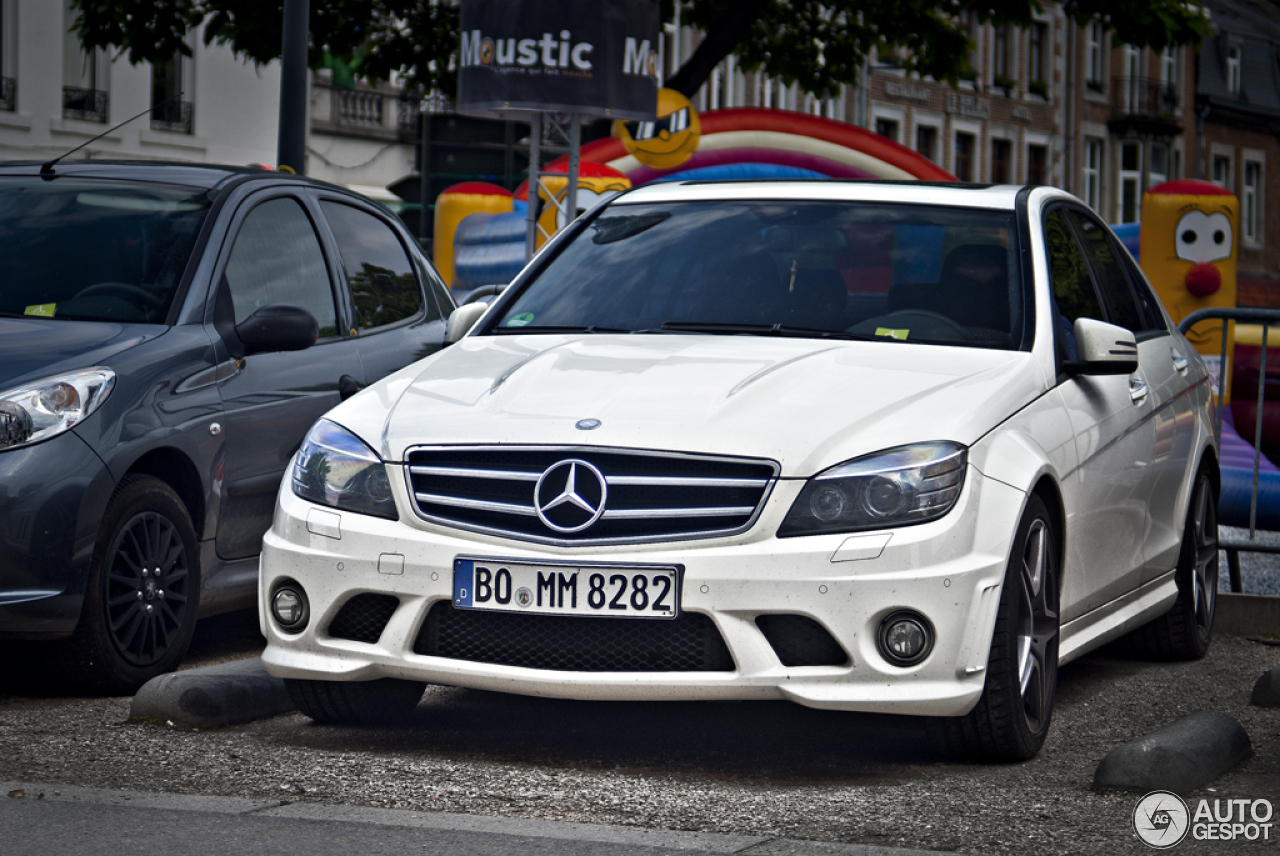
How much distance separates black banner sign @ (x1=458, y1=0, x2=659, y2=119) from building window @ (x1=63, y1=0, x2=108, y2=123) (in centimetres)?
1764

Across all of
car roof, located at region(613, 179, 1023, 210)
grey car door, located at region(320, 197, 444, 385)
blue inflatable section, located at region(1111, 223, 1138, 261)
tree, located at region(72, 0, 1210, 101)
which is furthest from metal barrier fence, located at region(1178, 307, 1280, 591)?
blue inflatable section, located at region(1111, 223, 1138, 261)

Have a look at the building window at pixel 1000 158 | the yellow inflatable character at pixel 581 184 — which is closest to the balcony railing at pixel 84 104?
the yellow inflatable character at pixel 581 184

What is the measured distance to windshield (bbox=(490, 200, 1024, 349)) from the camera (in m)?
5.94

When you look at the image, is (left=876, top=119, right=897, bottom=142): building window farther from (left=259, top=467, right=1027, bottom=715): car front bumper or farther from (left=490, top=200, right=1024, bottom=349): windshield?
(left=259, top=467, right=1027, bottom=715): car front bumper

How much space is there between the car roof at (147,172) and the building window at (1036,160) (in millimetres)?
53827

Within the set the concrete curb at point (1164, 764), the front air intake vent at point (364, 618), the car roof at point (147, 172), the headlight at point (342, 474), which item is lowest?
the concrete curb at point (1164, 764)

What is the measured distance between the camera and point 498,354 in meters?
5.88

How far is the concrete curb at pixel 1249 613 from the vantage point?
817 centimetres

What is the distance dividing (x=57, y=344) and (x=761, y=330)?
2162 millimetres

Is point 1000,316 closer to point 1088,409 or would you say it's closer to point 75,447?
point 1088,409

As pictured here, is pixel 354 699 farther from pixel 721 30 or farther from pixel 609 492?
pixel 721 30

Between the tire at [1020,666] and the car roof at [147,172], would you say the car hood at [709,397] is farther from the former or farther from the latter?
the car roof at [147,172]

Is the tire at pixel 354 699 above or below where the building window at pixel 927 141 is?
below

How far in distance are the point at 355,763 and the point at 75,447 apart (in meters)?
1.46
